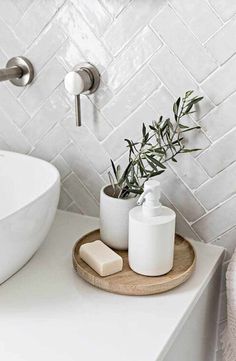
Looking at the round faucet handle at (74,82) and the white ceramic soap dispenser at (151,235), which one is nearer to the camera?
the white ceramic soap dispenser at (151,235)

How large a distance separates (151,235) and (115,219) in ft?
0.38

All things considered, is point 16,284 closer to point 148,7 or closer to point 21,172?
point 21,172

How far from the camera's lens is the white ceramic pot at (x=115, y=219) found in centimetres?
104

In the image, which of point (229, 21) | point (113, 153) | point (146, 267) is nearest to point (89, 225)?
point (113, 153)

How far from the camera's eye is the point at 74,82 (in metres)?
1.06

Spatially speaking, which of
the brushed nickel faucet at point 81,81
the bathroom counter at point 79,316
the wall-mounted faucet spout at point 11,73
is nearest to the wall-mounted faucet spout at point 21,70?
the wall-mounted faucet spout at point 11,73

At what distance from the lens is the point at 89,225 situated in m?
1.22

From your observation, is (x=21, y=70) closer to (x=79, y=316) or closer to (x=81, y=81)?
(x=81, y=81)

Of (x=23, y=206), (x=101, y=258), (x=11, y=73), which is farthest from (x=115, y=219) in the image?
(x=11, y=73)

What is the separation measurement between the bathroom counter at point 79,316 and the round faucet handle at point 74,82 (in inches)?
12.6

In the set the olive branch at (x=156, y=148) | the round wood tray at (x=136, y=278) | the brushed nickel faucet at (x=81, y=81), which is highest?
the brushed nickel faucet at (x=81, y=81)

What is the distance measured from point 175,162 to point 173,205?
9cm

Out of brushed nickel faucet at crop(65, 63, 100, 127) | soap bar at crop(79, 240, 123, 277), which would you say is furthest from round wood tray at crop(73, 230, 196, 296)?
brushed nickel faucet at crop(65, 63, 100, 127)

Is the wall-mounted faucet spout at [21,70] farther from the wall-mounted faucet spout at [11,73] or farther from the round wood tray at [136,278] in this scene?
the round wood tray at [136,278]
